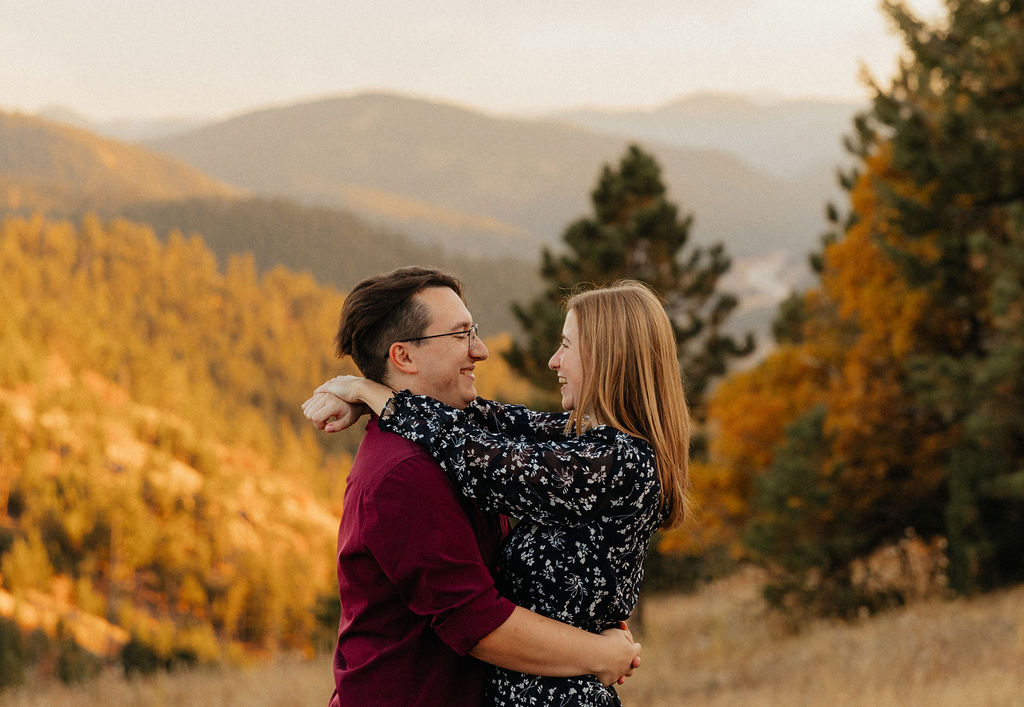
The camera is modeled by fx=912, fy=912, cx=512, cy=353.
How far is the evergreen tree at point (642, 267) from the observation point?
17.8 metres

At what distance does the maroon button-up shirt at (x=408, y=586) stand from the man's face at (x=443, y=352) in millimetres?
231

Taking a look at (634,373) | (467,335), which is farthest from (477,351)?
(634,373)

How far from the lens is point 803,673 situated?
31.5ft

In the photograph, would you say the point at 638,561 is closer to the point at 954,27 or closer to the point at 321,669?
the point at 321,669

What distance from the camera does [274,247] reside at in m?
159

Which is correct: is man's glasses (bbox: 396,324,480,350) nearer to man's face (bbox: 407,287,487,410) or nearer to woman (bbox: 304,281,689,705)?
man's face (bbox: 407,287,487,410)

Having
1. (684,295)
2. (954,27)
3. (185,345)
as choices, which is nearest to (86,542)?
(185,345)

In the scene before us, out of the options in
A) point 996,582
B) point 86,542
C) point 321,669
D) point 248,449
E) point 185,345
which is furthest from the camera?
point 185,345

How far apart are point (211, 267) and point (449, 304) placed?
14623 centimetres

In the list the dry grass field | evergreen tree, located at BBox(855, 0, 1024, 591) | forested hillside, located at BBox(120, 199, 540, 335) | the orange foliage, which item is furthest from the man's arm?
forested hillside, located at BBox(120, 199, 540, 335)

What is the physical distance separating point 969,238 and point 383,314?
1421cm

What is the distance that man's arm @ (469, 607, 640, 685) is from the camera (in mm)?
2268

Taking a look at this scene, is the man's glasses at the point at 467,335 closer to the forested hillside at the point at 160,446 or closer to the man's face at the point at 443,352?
the man's face at the point at 443,352

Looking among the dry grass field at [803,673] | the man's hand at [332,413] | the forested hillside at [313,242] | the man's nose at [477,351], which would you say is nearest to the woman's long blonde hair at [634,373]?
the man's nose at [477,351]
